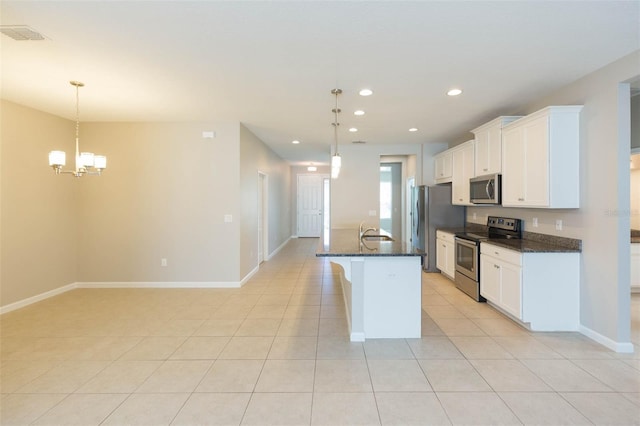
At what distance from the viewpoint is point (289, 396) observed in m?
2.17

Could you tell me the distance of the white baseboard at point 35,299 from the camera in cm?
394

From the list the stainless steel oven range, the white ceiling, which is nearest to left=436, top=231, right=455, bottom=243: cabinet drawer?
the stainless steel oven range

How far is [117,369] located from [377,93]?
368cm

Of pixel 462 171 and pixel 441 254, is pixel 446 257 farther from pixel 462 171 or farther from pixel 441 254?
pixel 462 171

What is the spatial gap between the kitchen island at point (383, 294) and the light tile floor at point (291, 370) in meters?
0.14

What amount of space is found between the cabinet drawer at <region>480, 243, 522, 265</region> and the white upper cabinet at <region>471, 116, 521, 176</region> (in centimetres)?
103

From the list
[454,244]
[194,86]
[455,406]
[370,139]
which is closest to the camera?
[455,406]

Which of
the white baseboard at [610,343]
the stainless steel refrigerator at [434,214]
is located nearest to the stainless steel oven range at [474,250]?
the stainless steel refrigerator at [434,214]

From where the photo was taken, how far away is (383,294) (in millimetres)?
3115

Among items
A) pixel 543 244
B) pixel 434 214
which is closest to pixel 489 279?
pixel 543 244

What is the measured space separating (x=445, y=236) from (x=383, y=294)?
9.25 ft

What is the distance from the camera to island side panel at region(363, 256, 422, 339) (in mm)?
3090

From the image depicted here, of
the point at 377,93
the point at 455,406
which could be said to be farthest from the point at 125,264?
the point at 455,406

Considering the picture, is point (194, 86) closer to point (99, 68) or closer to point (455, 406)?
point (99, 68)
